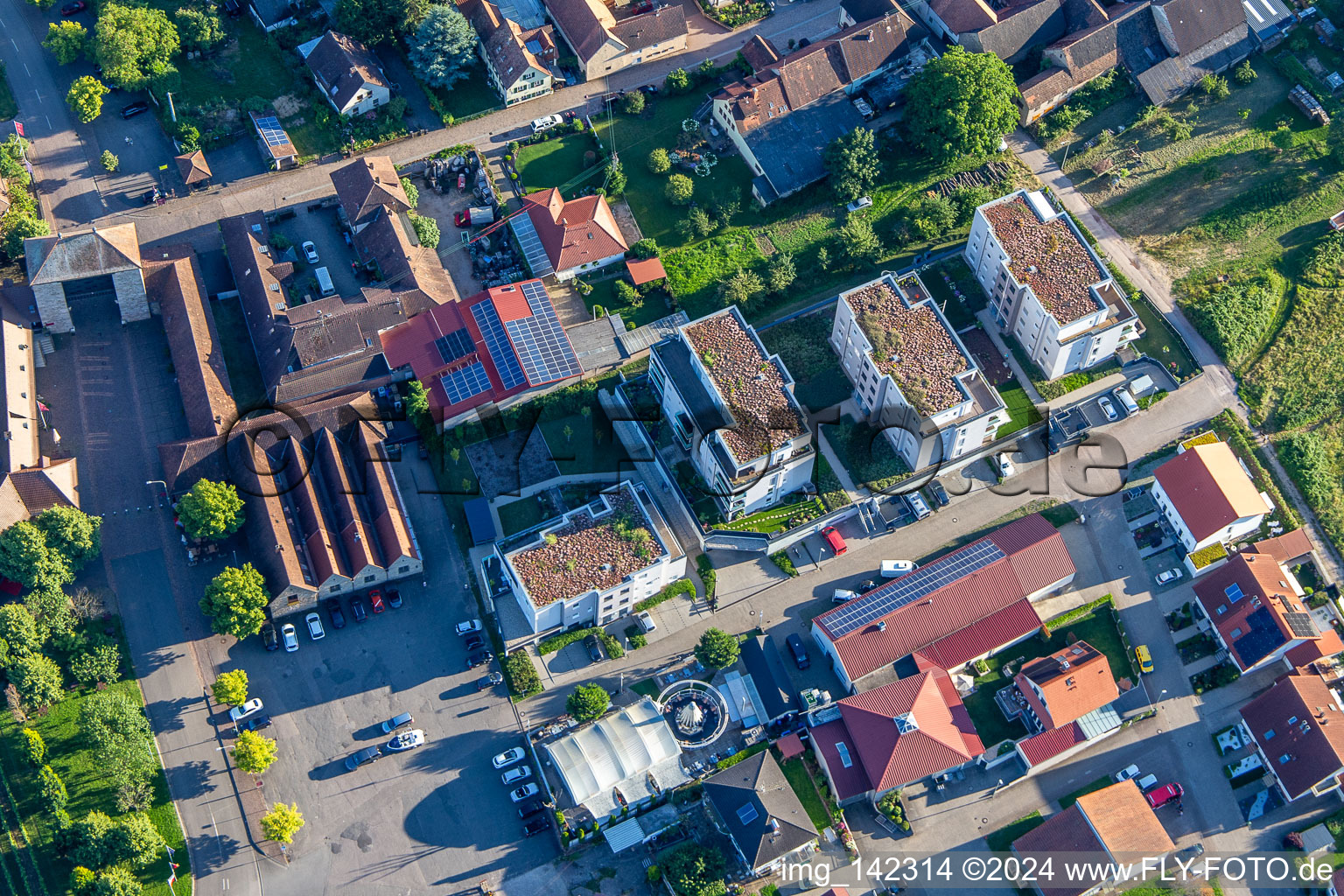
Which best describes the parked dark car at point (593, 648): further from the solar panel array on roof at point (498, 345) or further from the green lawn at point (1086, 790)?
the green lawn at point (1086, 790)

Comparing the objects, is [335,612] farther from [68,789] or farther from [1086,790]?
[1086,790]

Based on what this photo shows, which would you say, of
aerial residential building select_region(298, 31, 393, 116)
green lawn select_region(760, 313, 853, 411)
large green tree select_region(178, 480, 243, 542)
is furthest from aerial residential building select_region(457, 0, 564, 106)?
large green tree select_region(178, 480, 243, 542)

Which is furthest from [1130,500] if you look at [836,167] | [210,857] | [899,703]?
[210,857]

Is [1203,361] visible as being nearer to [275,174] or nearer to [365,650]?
[365,650]

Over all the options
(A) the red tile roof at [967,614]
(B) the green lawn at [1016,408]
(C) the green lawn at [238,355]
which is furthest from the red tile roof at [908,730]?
(C) the green lawn at [238,355]

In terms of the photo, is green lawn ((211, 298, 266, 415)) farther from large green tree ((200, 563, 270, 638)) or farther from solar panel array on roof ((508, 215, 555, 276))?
solar panel array on roof ((508, 215, 555, 276))

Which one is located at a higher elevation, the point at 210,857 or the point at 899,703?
the point at 210,857

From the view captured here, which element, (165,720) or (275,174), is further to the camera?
(275,174)

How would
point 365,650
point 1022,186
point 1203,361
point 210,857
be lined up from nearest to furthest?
point 210,857 < point 365,650 < point 1203,361 < point 1022,186
